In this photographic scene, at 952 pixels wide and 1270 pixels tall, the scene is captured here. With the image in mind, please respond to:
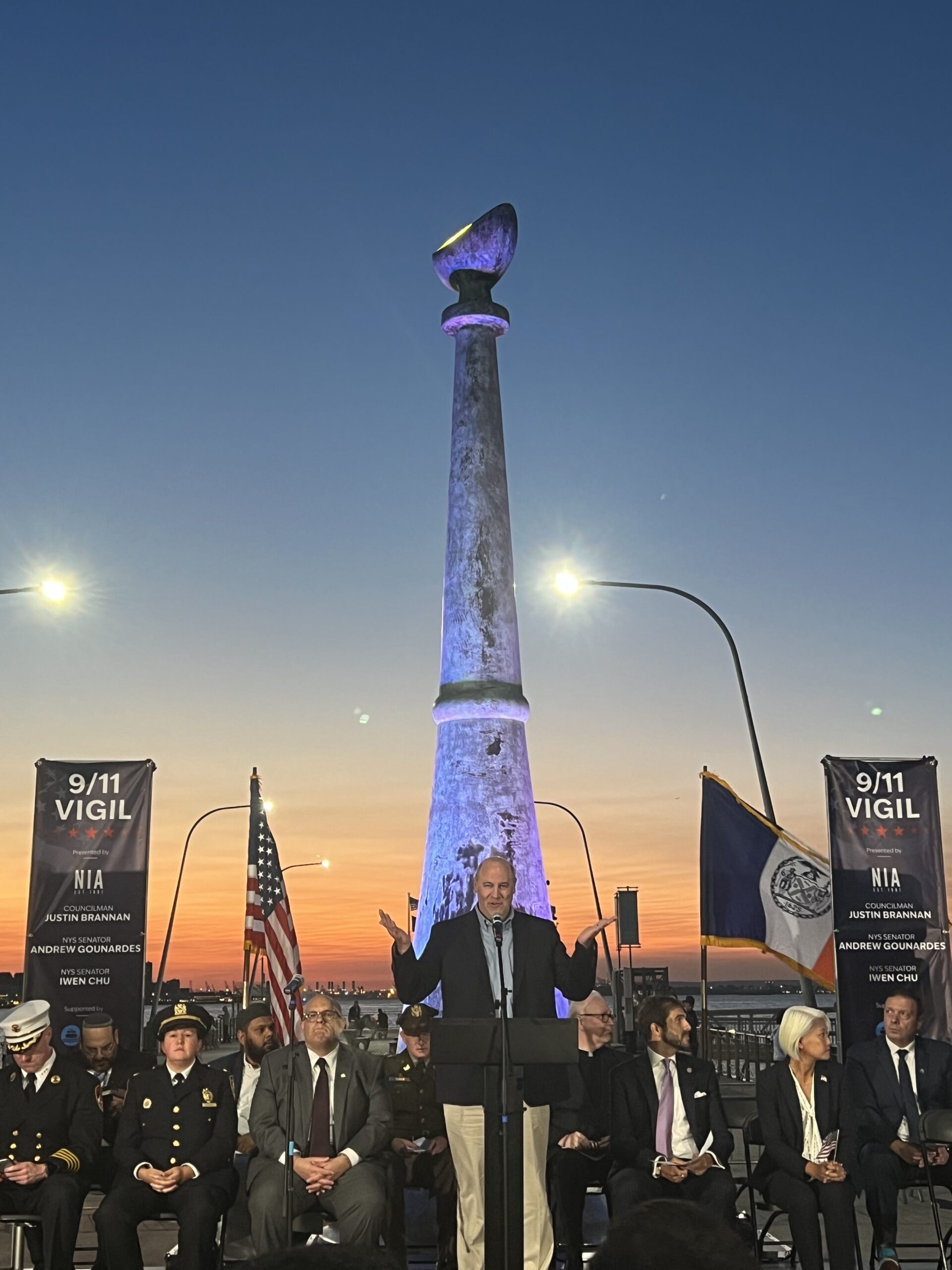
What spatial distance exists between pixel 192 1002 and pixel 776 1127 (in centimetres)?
402

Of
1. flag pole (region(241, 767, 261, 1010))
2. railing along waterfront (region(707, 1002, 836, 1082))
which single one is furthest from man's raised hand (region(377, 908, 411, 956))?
railing along waterfront (region(707, 1002, 836, 1082))

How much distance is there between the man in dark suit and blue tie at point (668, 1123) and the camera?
7.87 meters

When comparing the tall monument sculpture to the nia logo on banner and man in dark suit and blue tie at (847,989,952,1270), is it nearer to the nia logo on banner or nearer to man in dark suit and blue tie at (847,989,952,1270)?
the nia logo on banner

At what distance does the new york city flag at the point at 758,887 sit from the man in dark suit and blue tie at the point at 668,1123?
4.43 metres

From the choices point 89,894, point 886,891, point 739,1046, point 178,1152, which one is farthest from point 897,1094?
point 739,1046

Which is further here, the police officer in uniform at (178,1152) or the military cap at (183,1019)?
the military cap at (183,1019)

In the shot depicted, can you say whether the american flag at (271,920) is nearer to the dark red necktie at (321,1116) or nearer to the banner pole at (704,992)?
the banner pole at (704,992)

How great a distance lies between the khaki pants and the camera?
285 inches

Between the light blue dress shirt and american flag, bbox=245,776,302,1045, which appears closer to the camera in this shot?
the light blue dress shirt

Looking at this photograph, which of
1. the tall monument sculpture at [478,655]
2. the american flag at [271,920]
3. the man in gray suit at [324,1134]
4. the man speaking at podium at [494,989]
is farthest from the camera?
the tall monument sculpture at [478,655]

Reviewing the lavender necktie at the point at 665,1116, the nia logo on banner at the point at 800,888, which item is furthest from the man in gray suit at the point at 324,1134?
the nia logo on banner at the point at 800,888

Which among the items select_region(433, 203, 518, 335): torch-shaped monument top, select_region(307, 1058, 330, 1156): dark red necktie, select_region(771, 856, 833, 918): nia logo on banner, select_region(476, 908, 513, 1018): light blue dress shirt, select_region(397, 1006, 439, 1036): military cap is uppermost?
select_region(433, 203, 518, 335): torch-shaped monument top

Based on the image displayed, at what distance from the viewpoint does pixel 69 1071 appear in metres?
8.23

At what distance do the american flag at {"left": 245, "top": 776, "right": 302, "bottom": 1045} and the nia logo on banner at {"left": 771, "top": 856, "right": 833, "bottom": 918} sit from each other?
5199 mm
